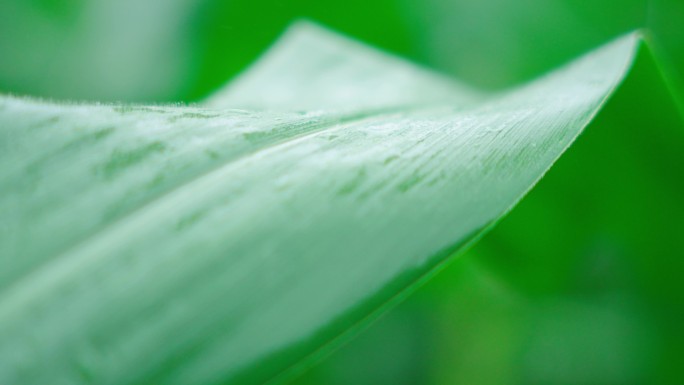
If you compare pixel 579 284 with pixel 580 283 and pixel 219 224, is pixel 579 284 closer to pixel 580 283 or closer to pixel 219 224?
pixel 580 283

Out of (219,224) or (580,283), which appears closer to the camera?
(219,224)

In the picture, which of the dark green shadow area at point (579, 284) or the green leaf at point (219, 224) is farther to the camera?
the dark green shadow area at point (579, 284)

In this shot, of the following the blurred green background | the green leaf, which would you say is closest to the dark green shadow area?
the blurred green background

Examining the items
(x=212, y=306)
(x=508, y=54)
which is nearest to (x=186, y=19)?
(x=508, y=54)

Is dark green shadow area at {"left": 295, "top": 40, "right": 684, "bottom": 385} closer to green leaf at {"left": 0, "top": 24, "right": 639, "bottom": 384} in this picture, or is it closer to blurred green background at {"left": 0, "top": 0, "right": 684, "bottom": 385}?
blurred green background at {"left": 0, "top": 0, "right": 684, "bottom": 385}

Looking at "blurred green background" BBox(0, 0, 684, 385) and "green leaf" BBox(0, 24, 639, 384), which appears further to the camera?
"blurred green background" BBox(0, 0, 684, 385)

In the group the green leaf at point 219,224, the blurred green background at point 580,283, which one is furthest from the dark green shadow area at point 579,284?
the green leaf at point 219,224

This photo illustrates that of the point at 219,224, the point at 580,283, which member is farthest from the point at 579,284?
the point at 219,224

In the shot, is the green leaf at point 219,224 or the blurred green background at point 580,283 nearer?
the green leaf at point 219,224

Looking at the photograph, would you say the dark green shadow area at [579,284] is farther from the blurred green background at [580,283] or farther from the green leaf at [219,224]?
the green leaf at [219,224]
